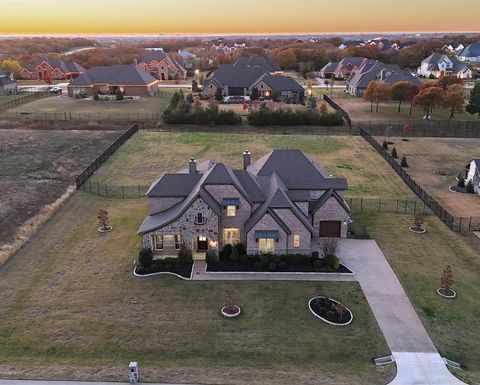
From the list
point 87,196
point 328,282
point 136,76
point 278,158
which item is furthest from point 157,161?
point 136,76

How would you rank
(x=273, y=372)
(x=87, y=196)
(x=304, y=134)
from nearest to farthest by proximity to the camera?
(x=273, y=372) < (x=87, y=196) < (x=304, y=134)

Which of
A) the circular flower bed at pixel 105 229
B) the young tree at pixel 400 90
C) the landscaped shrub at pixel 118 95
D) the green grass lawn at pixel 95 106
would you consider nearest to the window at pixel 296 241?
the circular flower bed at pixel 105 229

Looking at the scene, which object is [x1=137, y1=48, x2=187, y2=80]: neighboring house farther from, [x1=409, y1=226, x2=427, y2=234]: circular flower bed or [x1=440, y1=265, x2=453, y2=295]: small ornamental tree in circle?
[x1=440, y1=265, x2=453, y2=295]: small ornamental tree in circle

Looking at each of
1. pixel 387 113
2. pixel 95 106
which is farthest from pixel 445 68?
pixel 95 106

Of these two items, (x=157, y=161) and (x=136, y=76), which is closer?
(x=157, y=161)

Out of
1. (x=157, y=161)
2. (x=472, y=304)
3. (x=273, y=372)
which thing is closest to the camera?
(x=273, y=372)

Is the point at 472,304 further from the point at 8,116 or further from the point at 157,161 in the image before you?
the point at 8,116
